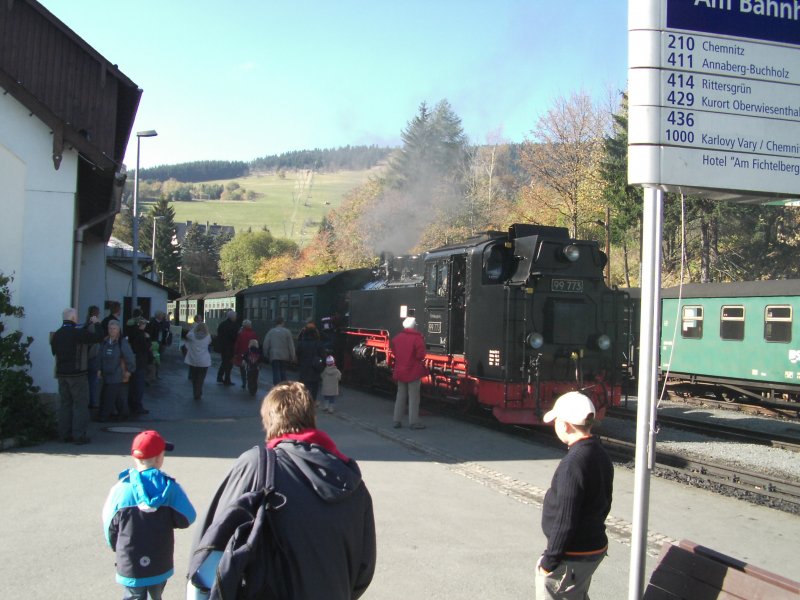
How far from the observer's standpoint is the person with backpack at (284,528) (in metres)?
2.36

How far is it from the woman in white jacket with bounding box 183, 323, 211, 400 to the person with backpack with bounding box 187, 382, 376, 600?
1225 cm

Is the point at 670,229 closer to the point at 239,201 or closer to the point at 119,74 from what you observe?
the point at 119,74

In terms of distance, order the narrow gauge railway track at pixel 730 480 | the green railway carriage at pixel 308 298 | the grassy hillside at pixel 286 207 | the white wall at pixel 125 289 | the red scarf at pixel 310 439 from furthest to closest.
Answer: the grassy hillside at pixel 286 207 → the white wall at pixel 125 289 → the green railway carriage at pixel 308 298 → the narrow gauge railway track at pixel 730 480 → the red scarf at pixel 310 439

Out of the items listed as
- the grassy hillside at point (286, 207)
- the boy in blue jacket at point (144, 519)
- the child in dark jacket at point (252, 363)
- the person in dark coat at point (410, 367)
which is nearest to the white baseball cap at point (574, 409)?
the boy in blue jacket at point (144, 519)

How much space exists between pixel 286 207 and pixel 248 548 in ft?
357

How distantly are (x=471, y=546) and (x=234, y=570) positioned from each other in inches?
159

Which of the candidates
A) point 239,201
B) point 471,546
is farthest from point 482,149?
point 239,201

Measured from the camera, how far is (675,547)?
3.53m

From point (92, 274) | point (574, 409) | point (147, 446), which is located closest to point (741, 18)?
point (574, 409)

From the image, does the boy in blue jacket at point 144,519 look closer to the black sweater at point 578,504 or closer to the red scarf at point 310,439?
the red scarf at point 310,439

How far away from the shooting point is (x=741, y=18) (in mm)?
3820

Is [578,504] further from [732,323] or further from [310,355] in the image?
[732,323]

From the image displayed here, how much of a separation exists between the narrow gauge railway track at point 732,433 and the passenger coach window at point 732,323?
388cm

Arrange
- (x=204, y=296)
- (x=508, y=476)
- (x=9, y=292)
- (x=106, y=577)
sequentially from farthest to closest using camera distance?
(x=204, y=296) < (x=9, y=292) < (x=508, y=476) < (x=106, y=577)
